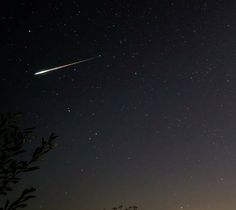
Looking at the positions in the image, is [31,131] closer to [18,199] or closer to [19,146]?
[19,146]

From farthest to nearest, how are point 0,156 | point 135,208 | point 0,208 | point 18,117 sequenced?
point 135,208 < point 18,117 < point 0,156 < point 0,208

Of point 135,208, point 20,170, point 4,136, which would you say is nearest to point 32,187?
point 20,170

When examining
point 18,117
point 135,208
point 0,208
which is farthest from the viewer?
point 135,208

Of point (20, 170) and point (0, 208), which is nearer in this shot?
point (0, 208)

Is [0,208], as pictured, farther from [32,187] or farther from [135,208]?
[135,208]

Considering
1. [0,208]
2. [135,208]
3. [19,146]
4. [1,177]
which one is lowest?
[0,208]

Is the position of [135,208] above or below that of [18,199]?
above

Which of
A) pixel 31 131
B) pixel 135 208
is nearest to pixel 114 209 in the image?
pixel 135 208

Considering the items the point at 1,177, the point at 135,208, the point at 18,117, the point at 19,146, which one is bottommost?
the point at 1,177

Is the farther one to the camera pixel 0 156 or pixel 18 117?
pixel 18 117
